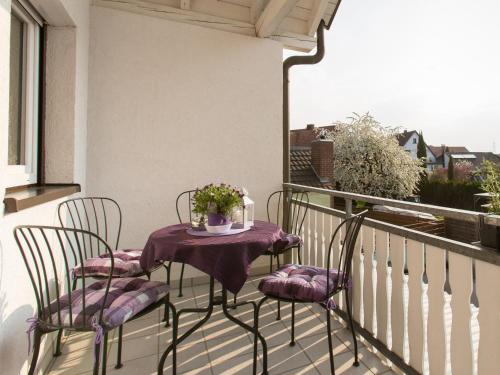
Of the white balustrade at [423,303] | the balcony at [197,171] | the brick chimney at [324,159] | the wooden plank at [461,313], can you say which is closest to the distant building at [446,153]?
the brick chimney at [324,159]

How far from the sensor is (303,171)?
10.2 m

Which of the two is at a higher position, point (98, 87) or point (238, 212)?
point (98, 87)

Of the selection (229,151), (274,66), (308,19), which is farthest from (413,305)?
(308,19)

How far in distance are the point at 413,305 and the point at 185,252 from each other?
1.22m

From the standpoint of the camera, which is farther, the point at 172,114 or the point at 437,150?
the point at 437,150

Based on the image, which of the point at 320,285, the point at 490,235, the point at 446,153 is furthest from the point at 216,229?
the point at 446,153

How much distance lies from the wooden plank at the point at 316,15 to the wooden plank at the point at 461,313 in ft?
9.90

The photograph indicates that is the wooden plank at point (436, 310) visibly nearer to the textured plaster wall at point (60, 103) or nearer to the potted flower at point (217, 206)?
the potted flower at point (217, 206)

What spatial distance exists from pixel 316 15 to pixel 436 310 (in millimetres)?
3262

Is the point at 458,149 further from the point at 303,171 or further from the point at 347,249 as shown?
the point at 347,249

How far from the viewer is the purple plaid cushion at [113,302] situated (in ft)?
4.19

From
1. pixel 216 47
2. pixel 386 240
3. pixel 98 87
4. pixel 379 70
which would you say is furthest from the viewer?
pixel 379 70

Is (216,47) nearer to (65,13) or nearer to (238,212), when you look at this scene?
(65,13)

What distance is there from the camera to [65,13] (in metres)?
2.07
